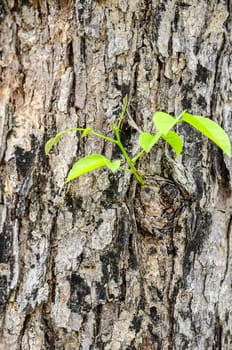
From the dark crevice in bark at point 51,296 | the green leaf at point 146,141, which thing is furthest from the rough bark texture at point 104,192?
the green leaf at point 146,141

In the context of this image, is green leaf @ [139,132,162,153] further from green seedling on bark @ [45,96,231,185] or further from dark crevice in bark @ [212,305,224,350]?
dark crevice in bark @ [212,305,224,350]

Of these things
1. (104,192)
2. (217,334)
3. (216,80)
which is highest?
(216,80)

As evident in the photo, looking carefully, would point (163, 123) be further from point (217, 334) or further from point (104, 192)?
point (217, 334)

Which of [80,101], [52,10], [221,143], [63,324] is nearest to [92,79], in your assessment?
[80,101]

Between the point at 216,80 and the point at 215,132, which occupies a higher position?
the point at 216,80

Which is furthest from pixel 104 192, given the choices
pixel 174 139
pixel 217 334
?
pixel 217 334

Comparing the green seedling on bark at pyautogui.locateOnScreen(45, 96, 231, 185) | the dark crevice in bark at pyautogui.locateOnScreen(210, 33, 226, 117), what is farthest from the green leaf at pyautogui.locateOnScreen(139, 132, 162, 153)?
the dark crevice in bark at pyautogui.locateOnScreen(210, 33, 226, 117)
